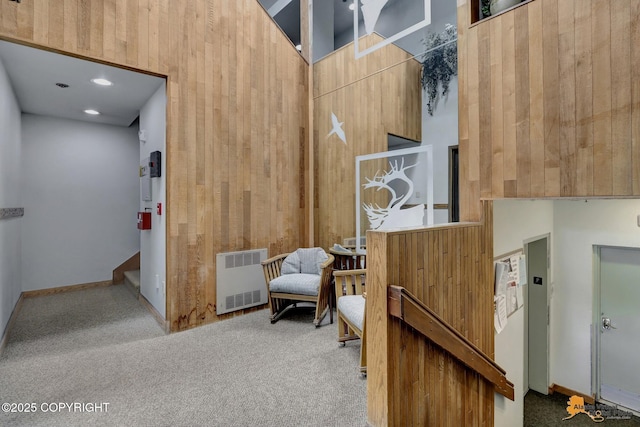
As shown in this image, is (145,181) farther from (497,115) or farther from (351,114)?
(497,115)

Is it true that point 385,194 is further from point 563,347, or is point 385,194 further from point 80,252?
point 80,252

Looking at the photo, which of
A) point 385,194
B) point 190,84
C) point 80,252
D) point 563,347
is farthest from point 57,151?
point 563,347

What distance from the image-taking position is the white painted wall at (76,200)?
446cm

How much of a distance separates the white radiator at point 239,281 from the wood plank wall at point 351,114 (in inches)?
36.4

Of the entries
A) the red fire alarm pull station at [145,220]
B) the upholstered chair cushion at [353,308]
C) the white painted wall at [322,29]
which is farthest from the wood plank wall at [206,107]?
the upholstered chair cushion at [353,308]

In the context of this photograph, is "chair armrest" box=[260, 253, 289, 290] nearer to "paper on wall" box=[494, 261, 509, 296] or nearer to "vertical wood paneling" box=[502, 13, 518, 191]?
"paper on wall" box=[494, 261, 509, 296]

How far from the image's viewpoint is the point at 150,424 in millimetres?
1909

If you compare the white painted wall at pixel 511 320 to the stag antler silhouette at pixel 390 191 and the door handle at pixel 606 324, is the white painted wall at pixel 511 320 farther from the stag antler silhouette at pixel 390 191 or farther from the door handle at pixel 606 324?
the door handle at pixel 606 324

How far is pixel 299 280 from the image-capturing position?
345 centimetres

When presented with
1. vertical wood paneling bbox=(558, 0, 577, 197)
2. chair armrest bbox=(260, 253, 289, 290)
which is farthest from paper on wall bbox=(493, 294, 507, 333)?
chair armrest bbox=(260, 253, 289, 290)

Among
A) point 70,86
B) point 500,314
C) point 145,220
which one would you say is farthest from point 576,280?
point 70,86

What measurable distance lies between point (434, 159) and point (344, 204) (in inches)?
51.6

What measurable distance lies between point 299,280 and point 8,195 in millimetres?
3118

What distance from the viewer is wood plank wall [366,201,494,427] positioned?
5.77 ft
